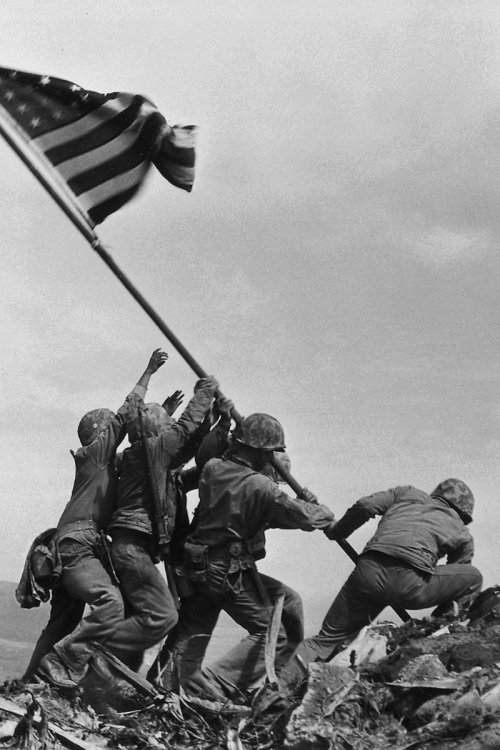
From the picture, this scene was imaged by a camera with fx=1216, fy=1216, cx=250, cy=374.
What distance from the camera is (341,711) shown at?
9109mm

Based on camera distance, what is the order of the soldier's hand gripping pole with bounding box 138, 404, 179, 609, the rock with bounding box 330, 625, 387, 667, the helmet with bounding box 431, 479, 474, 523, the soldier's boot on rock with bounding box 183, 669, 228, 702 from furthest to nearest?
the helmet with bounding box 431, 479, 474, 523
the soldier's hand gripping pole with bounding box 138, 404, 179, 609
the soldier's boot on rock with bounding box 183, 669, 228, 702
the rock with bounding box 330, 625, 387, 667

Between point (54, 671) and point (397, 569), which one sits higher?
point (397, 569)

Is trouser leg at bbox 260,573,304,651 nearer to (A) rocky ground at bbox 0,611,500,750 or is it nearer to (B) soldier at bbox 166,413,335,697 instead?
(B) soldier at bbox 166,413,335,697

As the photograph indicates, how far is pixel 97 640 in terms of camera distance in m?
11.2

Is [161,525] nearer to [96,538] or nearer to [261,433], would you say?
[96,538]

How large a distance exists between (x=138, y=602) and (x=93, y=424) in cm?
186

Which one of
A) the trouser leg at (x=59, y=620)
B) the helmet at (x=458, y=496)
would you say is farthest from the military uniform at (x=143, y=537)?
the helmet at (x=458, y=496)

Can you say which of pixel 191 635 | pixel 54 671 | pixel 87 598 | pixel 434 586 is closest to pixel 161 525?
pixel 87 598

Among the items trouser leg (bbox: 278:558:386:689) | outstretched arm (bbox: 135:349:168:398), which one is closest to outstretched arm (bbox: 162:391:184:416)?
outstretched arm (bbox: 135:349:168:398)

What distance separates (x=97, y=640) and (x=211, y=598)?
1146 millimetres

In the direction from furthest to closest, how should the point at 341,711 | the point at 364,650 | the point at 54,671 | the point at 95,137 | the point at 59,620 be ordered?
the point at 59,620 < the point at 95,137 < the point at 54,671 < the point at 364,650 < the point at 341,711

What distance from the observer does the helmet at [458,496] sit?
39.5ft

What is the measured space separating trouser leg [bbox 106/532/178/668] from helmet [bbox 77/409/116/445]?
3.64 ft

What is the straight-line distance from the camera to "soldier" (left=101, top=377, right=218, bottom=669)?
11.3 m
